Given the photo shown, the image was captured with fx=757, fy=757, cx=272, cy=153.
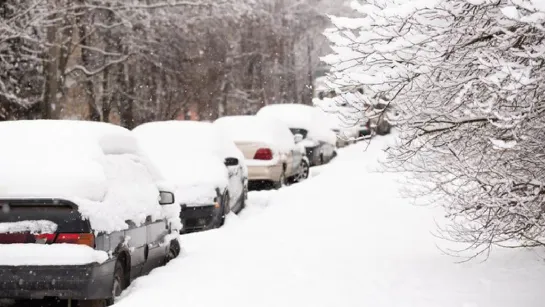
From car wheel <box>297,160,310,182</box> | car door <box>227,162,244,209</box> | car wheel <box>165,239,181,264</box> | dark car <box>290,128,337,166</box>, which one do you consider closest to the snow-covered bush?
car wheel <box>165,239,181,264</box>

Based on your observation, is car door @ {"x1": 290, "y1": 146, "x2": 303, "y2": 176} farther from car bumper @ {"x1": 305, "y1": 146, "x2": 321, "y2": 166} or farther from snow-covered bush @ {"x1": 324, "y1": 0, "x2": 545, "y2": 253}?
snow-covered bush @ {"x1": 324, "y1": 0, "x2": 545, "y2": 253}

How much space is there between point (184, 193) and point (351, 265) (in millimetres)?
3880

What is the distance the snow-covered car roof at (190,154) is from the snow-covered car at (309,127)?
9.55 metres

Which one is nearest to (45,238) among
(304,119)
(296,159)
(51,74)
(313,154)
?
(296,159)

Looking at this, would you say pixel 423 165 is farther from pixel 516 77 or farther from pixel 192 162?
pixel 192 162

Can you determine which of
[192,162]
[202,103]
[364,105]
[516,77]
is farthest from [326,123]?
[516,77]

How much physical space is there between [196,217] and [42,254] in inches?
215

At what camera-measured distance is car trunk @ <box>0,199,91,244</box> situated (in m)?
5.83

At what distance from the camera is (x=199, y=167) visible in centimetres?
1177

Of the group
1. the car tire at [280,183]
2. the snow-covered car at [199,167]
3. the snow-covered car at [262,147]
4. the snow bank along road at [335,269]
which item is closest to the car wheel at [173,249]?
the snow bank along road at [335,269]

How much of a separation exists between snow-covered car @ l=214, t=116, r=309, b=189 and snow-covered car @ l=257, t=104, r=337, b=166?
16.3 feet

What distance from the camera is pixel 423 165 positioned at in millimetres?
7707

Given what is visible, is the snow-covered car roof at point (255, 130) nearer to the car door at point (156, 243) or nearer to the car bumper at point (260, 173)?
the car bumper at point (260, 173)

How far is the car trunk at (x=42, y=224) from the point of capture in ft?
19.1
